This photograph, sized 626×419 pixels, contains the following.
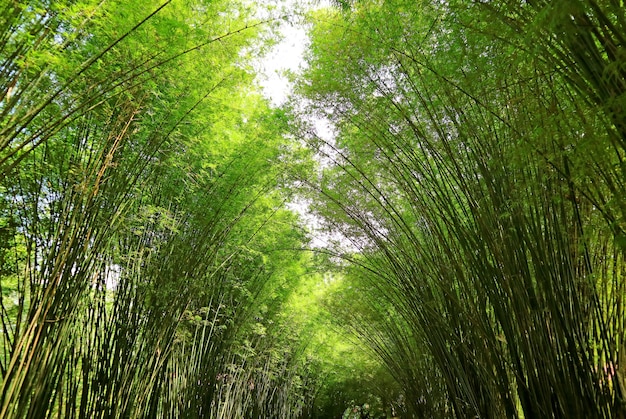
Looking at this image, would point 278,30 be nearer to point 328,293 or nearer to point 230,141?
point 230,141

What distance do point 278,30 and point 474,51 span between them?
2.11 m

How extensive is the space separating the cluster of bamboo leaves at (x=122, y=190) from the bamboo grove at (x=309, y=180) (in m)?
0.02

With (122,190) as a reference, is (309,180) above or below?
above

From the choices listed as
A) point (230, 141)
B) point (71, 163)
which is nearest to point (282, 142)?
point (230, 141)

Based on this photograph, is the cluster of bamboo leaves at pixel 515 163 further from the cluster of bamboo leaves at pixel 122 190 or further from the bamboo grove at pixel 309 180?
the cluster of bamboo leaves at pixel 122 190

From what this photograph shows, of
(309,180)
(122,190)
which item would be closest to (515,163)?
(122,190)

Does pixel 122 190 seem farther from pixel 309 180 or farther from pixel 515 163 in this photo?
pixel 309 180

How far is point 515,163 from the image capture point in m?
1.63

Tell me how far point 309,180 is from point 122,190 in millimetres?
2512

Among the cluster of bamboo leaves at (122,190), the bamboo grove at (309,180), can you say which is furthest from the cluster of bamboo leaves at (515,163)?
the cluster of bamboo leaves at (122,190)

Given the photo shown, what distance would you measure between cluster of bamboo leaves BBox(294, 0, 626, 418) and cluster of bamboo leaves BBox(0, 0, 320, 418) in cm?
105

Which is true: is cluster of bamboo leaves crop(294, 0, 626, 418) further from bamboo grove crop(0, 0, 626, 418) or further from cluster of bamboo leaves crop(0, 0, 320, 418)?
cluster of bamboo leaves crop(0, 0, 320, 418)

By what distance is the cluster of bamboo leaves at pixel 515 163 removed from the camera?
1.28 meters

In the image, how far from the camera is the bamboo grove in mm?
1681
